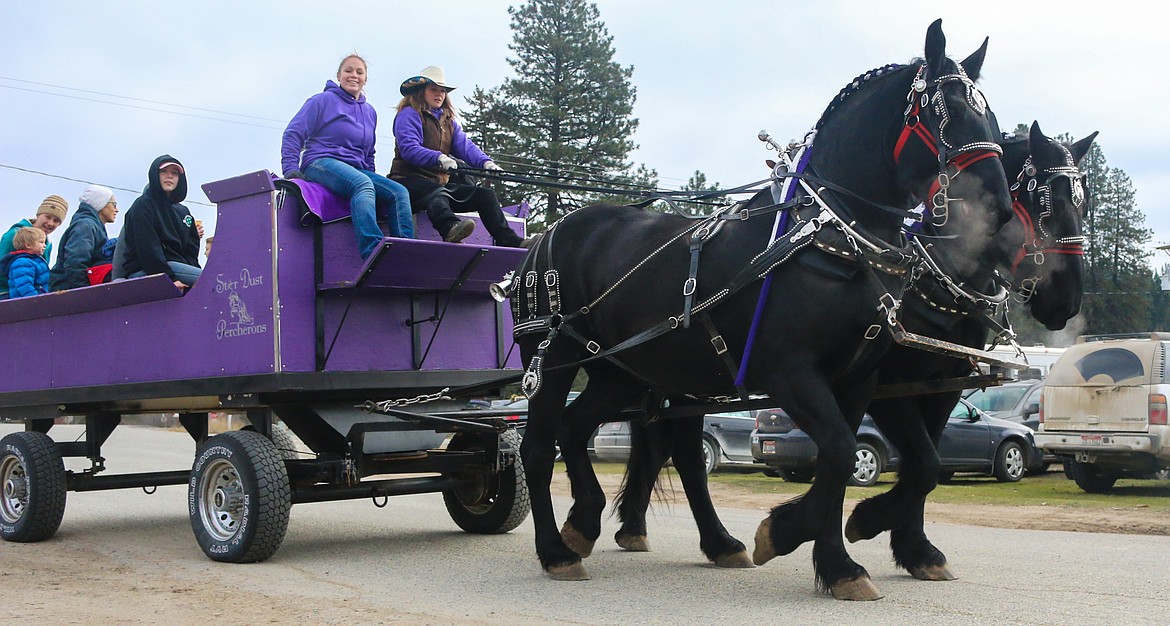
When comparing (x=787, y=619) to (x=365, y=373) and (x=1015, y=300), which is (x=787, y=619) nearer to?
(x=1015, y=300)

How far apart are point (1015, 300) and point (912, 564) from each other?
173cm

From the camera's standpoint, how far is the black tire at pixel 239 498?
764 cm

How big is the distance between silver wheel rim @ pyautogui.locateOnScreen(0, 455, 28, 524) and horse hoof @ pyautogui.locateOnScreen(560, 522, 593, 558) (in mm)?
4667

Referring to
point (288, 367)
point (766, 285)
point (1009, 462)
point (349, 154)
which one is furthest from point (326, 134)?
point (1009, 462)

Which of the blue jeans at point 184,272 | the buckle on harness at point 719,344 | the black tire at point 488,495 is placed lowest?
the black tire at point 488,495

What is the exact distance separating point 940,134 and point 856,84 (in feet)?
2.29

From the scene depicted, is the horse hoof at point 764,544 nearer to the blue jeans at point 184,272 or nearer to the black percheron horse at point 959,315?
the black percheron horse at point 959,315

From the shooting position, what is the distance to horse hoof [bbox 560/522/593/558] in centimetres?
740

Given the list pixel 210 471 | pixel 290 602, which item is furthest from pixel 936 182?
pixel 210 471

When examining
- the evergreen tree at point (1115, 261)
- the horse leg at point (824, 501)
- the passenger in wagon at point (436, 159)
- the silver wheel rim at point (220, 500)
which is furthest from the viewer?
the evergreen tree at point (1115, 261)

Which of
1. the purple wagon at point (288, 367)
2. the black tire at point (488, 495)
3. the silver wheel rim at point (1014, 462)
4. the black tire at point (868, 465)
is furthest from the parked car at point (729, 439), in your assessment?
the purple wagon at point (288, 367)

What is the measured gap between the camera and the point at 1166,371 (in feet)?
45.5

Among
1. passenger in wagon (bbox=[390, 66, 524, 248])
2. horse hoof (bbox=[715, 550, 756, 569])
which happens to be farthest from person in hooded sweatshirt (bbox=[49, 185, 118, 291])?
horse hoof (bbox=[715, 550, 756, 569])

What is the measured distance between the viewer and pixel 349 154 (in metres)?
8.52
